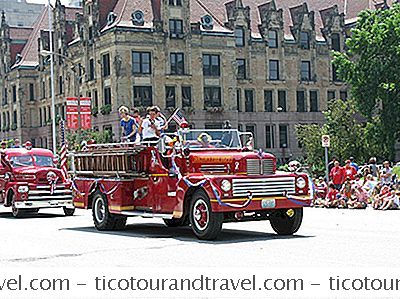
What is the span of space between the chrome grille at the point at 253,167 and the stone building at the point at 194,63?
158 ft

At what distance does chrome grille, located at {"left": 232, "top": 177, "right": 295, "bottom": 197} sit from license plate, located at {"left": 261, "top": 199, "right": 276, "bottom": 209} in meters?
0.13

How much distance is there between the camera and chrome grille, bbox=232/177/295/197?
1538 centimetres

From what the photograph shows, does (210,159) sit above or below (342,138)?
above

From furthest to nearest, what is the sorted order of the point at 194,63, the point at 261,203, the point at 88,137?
the point at 194,63
the point at 88,137
the point at 261,203

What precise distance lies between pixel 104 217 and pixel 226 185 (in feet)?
15.1

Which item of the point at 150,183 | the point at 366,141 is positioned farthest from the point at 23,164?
the point at 366,141

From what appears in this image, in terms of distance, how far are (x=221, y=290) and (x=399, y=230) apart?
9035 mm

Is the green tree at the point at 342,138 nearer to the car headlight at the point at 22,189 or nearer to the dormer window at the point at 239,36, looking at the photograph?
the dormer window at the point at 239,36

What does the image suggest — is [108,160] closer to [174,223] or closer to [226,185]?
[174,223]

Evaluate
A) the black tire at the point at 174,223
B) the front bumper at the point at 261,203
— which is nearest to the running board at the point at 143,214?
the black tire at the point at 174,223

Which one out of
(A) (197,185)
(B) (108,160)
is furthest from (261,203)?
(B) (108,160)

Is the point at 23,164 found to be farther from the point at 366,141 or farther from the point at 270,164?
the point at 366,141

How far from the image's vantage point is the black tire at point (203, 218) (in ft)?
50.4

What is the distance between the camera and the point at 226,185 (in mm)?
15234
